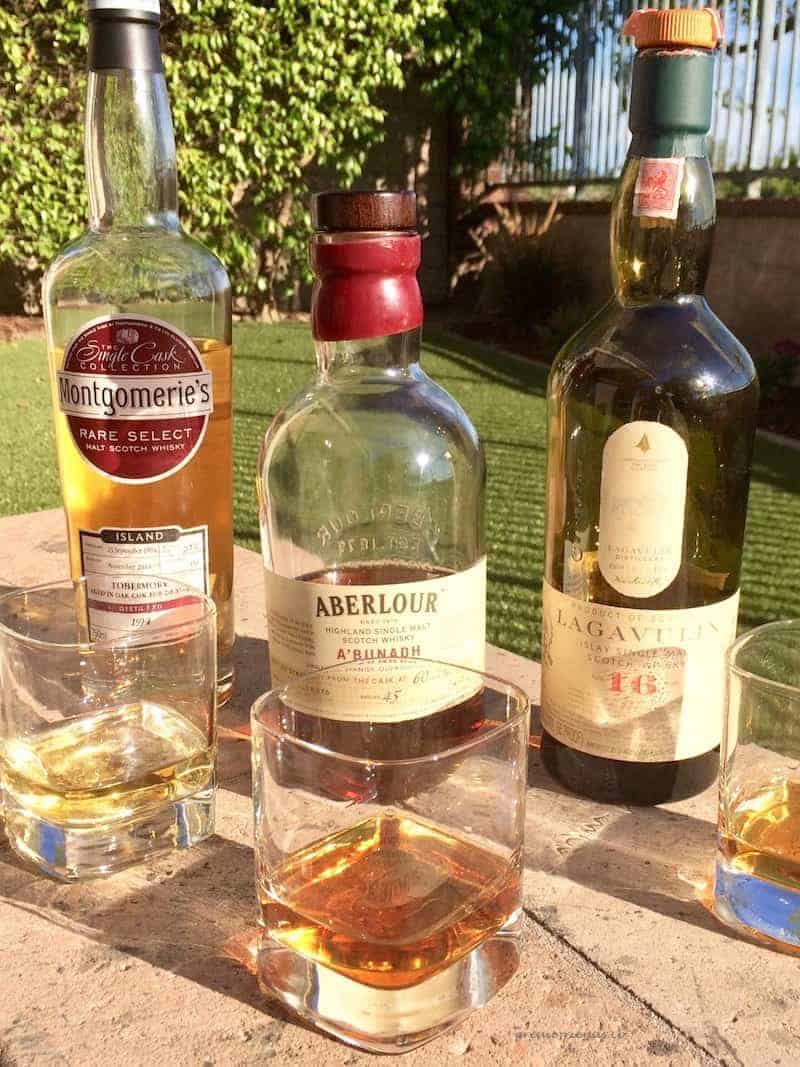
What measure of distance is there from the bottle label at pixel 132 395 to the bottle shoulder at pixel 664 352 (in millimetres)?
381

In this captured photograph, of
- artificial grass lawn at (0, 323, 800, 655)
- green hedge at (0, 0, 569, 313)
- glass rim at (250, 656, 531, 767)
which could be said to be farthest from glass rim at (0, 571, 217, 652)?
Answer: green hedge at (0, 0, 569, 313)

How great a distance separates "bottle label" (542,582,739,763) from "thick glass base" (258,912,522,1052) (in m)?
0.25

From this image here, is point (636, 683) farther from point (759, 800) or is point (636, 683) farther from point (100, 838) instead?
point (100, 838)

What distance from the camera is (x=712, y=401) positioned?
2.92 feet

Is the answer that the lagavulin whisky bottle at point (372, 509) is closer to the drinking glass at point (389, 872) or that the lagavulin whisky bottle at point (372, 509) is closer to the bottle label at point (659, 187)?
the drinking glass at point (389, 872)

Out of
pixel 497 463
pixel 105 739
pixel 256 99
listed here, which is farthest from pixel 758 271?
pixel 105 739

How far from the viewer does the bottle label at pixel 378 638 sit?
807 mm

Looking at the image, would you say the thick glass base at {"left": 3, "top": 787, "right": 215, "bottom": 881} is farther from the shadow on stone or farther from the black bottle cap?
the black bottle cap

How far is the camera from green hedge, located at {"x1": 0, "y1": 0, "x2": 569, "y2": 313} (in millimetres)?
5895

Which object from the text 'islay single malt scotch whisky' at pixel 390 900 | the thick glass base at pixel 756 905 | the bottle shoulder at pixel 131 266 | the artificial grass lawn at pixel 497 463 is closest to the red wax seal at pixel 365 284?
the bottle shoulder at pixel 131 266

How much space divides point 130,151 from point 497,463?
2983 mm

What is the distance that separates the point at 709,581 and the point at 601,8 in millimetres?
6859

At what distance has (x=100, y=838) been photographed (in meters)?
0.81

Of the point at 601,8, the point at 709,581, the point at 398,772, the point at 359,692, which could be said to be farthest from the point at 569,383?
the point at 601,8
